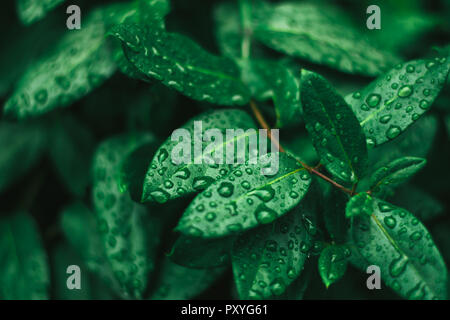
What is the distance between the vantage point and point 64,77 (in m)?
0.97

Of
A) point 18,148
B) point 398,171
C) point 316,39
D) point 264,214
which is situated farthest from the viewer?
point 18,148

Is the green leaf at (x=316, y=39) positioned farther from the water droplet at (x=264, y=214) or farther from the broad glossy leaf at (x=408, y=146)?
the water droplet at (x=264, y=214)

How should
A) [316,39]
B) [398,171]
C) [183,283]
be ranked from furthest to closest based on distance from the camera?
1. [316,39]
2. [183,283]
3. [398,171]

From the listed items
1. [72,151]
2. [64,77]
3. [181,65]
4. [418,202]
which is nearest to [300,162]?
[181,65]

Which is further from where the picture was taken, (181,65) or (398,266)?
(181,65)

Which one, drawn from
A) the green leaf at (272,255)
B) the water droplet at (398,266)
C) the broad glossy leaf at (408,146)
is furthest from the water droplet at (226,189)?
the broad glossy leaf at (408,146)

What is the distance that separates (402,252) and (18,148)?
1.13 metres

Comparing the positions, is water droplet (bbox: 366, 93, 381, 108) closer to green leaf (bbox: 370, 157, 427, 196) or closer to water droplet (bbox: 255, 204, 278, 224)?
green leaf (bbox: 370, 157, 427, 196)

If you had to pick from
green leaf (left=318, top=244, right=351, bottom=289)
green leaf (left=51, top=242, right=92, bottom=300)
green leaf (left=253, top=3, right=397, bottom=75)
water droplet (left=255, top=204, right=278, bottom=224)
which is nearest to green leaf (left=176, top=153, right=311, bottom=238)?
water droplet (left=255, top=204, right=278, bottom=224)

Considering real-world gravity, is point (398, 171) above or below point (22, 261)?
above

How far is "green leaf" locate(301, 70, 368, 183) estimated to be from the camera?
70 centimetres

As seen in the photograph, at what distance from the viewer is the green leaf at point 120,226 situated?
2.98 ft

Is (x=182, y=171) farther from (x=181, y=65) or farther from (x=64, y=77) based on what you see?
(x=64, y=77)
